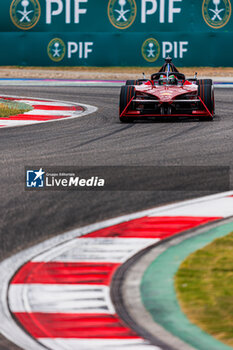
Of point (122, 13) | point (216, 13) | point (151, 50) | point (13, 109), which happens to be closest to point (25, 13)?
point (122, 13)

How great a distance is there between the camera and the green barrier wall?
1123 inches

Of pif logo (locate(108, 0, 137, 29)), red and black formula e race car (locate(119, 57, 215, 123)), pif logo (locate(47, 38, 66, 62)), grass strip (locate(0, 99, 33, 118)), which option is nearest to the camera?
red and black formula e race car (locate(119, 57, 215, 123))

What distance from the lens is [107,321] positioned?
4.55 m

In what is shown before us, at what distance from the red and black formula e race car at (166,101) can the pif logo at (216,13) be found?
1423 centimetres

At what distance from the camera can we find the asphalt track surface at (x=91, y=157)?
23.0 feet

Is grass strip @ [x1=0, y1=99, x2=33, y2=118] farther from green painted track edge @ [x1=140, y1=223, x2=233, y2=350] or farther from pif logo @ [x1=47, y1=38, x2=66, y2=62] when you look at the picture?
green painted track edge @ [x1=140, y1=223, x2=233, y2=350]

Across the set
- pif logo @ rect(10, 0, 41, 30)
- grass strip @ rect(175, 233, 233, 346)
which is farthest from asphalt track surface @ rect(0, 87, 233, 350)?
pif logo @ rect(10, 0, 41, 30)

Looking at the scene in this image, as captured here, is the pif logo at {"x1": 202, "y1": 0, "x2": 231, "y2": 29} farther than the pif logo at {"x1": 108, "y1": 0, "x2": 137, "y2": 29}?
No

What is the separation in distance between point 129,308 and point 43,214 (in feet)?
8.53

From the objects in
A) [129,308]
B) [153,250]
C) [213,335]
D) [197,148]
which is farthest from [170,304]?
[197,148]

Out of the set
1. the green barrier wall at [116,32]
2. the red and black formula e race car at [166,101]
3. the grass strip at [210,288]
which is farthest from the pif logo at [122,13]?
the grass strip at [210,288]

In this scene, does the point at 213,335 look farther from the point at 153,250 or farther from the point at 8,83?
the point at 8,83

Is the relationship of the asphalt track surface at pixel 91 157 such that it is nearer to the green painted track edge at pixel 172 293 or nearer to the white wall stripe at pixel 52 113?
the white wall stripe at pixel 52 113

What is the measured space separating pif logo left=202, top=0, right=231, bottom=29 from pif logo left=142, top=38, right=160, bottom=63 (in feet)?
6.68
